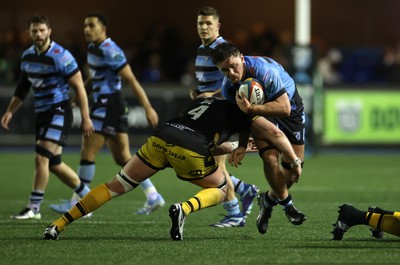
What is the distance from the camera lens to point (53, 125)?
10281 mm

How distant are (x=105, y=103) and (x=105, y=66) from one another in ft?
1.29

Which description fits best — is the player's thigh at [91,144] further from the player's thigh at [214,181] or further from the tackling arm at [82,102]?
the player's thigh at [214,181]

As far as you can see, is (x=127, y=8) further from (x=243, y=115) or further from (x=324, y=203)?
(x=243, y=115)

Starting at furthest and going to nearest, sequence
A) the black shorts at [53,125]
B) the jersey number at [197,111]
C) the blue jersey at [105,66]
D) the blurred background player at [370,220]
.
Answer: the blue jersey at [105,66] < the black shorts at [53,125] < the jersey number at [197,111] < the blurred background player at [370,220]

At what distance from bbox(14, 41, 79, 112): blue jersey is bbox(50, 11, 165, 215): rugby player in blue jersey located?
0.58 meters

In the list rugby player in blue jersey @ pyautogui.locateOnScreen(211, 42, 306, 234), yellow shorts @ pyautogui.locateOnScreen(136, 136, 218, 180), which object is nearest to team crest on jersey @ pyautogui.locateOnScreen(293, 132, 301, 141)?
rugby player in blue jersey @ pyautogui.locateOnScreen(211, 42, 306, 234)

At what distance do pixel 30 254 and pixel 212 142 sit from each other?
66.3 inches

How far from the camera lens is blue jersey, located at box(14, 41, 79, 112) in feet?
33.4

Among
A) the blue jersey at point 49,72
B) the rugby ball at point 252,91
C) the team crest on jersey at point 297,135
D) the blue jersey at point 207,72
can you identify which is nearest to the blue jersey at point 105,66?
the blue jersey at point 49,72

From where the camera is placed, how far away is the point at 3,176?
15.3 meters

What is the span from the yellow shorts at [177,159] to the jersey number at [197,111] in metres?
0.29

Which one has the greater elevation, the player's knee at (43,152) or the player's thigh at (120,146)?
the player's knee at (43,152)

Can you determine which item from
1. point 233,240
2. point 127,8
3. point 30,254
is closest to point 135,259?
point 30,254

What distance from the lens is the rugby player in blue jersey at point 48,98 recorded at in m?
10.1
